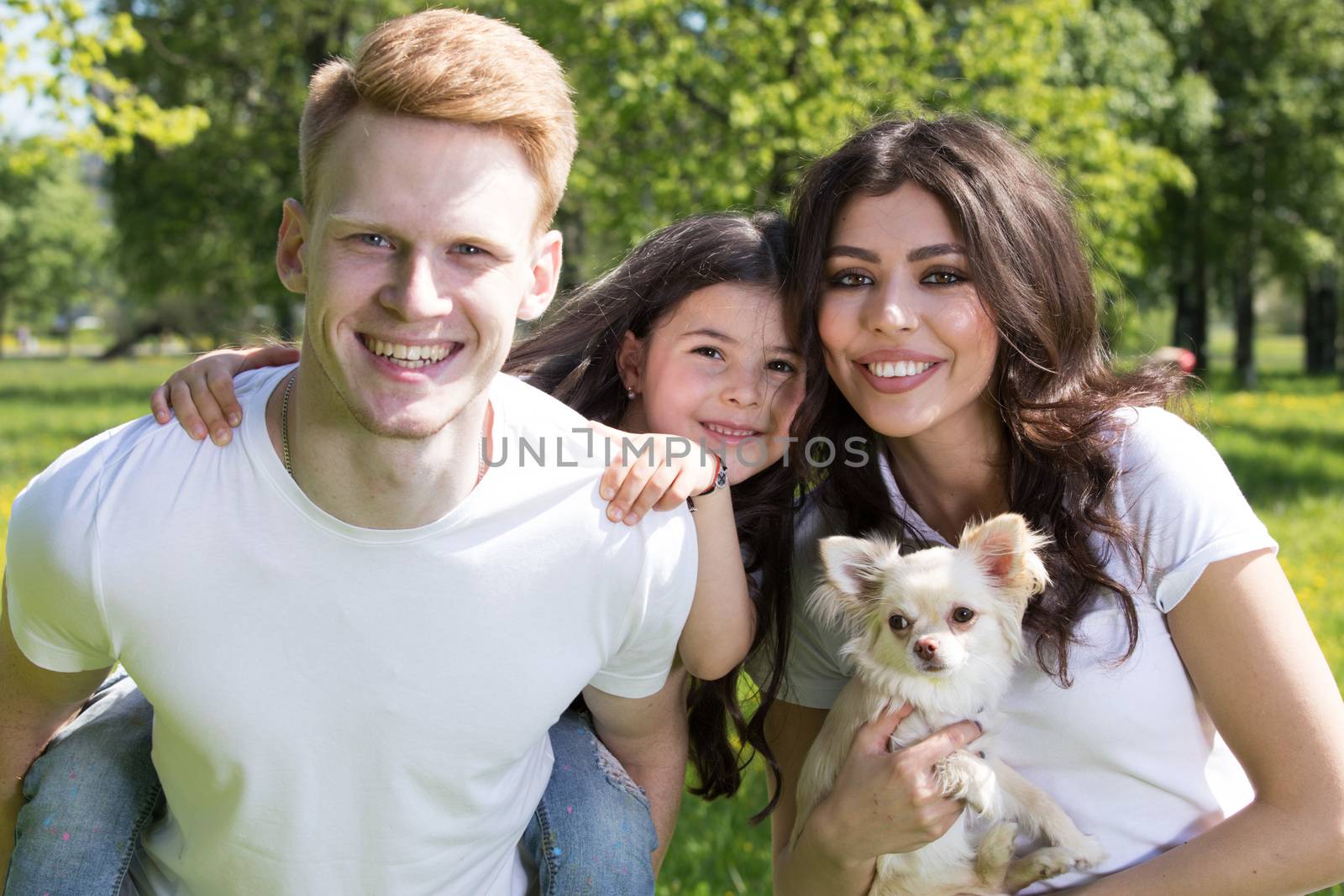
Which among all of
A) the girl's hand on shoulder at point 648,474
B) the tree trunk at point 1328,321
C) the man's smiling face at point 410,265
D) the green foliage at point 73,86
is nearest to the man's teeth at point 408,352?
the man's smiling face at point 410,265

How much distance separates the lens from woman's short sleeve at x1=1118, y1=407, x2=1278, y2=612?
2.54 metres

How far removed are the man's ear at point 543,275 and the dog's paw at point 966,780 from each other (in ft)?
4.68

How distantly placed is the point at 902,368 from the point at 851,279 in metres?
0.30

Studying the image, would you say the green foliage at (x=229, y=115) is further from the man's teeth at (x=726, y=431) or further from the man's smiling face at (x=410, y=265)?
the man's smiling face at (x=410, y=265)

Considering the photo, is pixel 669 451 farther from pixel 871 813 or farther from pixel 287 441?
pixel 871 813

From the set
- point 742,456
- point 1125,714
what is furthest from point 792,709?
point 1125,714

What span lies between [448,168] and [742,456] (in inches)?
50.8

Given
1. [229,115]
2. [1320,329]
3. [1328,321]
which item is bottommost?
[1320,329]

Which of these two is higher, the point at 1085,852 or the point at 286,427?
the point at 286,427

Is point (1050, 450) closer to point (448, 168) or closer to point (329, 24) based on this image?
point (448, 168)

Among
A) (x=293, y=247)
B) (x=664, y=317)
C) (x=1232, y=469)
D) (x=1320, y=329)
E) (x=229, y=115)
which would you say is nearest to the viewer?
(x=293, y=247)

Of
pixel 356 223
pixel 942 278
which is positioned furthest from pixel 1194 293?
pixel 356 223

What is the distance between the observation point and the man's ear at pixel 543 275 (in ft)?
8.11

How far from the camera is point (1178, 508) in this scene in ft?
8.52
